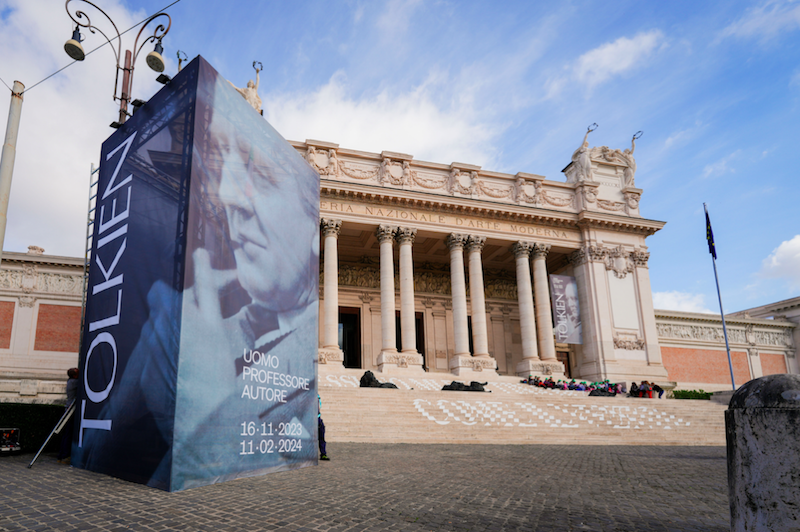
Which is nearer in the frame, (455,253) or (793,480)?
(793,480)

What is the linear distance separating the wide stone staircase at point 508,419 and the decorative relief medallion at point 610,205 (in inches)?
568

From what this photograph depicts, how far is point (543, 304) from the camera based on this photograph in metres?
30.0

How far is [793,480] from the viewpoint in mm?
2955

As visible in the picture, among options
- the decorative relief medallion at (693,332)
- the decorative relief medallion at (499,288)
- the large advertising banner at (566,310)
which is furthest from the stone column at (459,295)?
the decorative relief medallion at (693,332)

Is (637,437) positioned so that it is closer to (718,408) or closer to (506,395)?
(506,395)

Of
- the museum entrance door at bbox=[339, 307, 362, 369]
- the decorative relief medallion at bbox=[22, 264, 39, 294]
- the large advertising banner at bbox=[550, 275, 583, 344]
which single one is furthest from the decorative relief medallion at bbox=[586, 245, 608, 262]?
the decorative relief medallion at bbox=[22, 264, 39, 294]

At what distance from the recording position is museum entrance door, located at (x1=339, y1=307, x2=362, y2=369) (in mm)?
31727

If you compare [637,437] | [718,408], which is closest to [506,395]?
[637,437]

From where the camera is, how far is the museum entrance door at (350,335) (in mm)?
31727

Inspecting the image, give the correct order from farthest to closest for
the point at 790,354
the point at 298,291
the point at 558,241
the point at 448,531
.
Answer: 1. the point at 790,354
2. the point at 558,241
3. the point at 298,291
4. the point at 448,531

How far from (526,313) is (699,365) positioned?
49.2 feet

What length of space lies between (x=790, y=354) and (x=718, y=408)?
23.4 metres

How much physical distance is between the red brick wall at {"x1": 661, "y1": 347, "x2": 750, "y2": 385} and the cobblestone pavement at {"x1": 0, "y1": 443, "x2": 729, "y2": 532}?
91.4 feet

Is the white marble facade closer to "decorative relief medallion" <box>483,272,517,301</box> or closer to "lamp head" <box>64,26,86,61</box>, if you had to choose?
"decorative relief medallion" <box>483,272,517,301</box>
